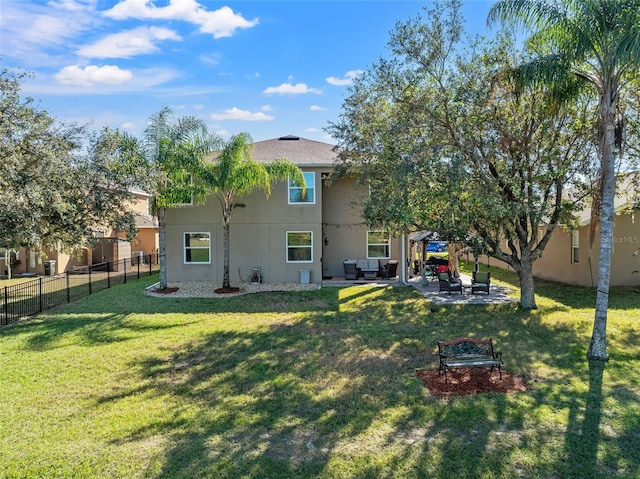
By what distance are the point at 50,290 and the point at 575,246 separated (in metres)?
23.8

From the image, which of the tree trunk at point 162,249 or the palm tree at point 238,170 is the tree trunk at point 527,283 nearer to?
the palm tree at point 238,170

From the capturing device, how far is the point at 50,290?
687 inches

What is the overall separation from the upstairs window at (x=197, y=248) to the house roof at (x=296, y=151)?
4.56 m

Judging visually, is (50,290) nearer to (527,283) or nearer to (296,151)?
(296,151)

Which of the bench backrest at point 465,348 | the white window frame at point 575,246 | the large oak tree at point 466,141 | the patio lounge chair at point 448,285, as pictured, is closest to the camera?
the bench backrest at point 465,348

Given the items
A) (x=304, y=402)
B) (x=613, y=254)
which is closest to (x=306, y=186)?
(x=304, y=402)

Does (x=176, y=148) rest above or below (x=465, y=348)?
above

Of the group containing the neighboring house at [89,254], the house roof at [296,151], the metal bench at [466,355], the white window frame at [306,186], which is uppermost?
the house roof at [296,151]

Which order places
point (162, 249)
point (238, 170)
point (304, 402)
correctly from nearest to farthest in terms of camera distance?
point (304, 402) < point (238, 170) < point (162, 249)

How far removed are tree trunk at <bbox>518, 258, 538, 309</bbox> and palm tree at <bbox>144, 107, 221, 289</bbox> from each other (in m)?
11.8

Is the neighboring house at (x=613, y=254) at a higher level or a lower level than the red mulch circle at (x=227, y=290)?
higher

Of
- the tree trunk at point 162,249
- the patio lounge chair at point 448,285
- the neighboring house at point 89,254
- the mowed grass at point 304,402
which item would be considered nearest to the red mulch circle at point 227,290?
the tree trunk at point 162,249

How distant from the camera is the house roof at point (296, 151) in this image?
18.2m

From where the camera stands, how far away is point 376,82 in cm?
1213
